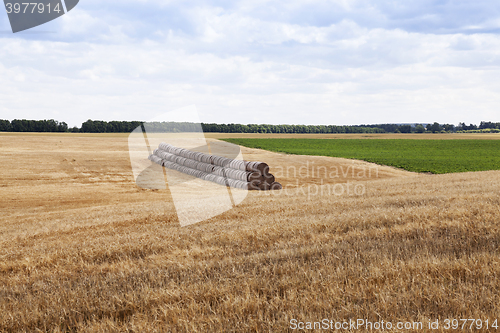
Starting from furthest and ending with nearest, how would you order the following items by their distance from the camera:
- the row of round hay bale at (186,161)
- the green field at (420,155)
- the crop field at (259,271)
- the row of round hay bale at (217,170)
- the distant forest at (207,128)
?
1. the distant forest at (207,128)
2. the green field at (420,155)
3. the row of round hay bale at (186,161)
4. the row of round hay bale at (217,170)
5. the crop field at (259,271)

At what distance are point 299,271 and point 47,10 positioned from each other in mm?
8107

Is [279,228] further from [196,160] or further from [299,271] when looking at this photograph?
[196,160]

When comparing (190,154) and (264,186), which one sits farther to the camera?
(190,154)

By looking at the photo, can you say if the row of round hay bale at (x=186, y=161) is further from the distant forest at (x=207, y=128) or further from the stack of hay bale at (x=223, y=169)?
the distant forest at (x=207, y=128)

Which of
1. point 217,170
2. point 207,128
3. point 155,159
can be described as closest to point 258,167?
point 217,170

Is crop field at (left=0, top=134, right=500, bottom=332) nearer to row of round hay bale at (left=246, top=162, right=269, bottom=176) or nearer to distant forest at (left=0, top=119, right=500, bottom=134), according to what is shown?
row of round hay bale at (left=246, top=162, right=269, bottom=176)

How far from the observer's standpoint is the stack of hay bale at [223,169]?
18.7 meters

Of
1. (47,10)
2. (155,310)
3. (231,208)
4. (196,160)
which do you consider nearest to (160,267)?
(155,310)

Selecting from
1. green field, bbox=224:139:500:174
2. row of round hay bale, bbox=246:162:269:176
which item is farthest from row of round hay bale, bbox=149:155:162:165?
green field, bbox=224:139:500:174

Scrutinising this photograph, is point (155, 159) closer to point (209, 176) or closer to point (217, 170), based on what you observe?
point (209, 176)

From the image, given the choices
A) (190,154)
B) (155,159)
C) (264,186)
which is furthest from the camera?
(155,159)

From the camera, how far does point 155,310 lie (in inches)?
136

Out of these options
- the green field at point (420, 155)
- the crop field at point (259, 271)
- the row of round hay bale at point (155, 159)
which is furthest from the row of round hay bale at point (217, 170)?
the green field at point (420, 155)

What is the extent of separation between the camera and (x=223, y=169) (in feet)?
69.6
